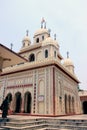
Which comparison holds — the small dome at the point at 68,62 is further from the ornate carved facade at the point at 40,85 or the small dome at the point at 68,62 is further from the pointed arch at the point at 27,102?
Result: the pointed arch at the point at 27,102

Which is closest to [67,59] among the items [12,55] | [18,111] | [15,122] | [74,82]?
[74,82]

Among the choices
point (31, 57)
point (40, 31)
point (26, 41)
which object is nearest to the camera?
Answer: point (31, 57)

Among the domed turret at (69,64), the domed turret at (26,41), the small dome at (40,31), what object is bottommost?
the domed turret at (69,64)

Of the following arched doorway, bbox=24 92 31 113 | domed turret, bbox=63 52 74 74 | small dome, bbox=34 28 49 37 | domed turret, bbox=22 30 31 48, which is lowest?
arched doorway, bbox=24 92 31 113

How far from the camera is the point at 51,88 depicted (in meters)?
14.9

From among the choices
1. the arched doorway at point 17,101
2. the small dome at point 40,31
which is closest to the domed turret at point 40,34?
the small dome at point 40,31

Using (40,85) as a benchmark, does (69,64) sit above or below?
above

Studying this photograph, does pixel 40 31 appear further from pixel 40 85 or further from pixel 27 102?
pixel 27 102

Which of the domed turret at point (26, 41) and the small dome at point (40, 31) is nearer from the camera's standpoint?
the small dome at point (40, 31)

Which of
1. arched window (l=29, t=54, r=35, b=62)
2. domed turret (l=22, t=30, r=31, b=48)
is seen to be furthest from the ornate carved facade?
domed turret (l=22, t=30, r=31, b=48)

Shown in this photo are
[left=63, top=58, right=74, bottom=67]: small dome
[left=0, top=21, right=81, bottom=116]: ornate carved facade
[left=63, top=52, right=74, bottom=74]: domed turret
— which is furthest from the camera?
[left=63, top=58, right=74, bottom=67]: small dome

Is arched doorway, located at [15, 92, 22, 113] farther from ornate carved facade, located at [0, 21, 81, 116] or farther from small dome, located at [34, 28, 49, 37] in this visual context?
small dome, located at [34, 28, 49, 37]

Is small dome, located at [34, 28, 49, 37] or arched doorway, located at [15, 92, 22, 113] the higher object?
small dome, located at [34, 28, 49, 37]

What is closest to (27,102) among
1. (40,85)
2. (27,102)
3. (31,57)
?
(27,102)
